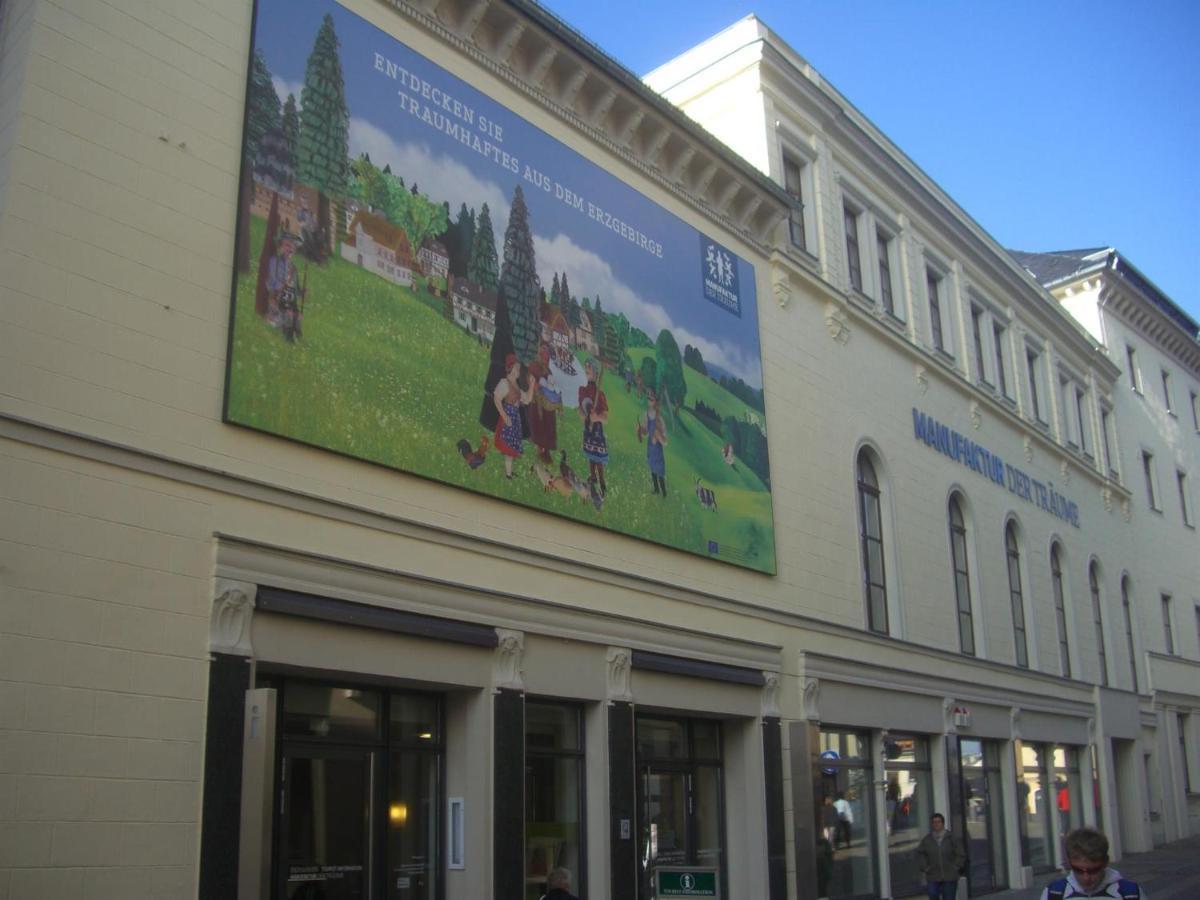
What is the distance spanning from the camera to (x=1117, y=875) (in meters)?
6.05

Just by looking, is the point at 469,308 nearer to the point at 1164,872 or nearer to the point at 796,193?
the point at 796,193

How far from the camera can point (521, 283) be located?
49.6 feet

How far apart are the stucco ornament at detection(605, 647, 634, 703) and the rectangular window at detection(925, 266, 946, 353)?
13560 mm

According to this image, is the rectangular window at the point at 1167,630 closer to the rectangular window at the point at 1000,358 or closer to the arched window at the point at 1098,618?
the arched window at the point at 1098,618

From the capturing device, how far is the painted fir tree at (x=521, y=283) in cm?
1484

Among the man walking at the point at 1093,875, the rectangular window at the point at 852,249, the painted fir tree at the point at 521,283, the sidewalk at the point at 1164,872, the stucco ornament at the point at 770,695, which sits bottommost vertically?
the sidewalk at the point at 1164,872

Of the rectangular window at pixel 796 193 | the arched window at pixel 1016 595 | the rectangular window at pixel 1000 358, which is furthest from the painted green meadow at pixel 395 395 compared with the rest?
the rectangular window at pixel 1000 358

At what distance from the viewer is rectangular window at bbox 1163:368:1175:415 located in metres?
42.3

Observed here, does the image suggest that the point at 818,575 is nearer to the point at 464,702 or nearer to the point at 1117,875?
the point at 464,702

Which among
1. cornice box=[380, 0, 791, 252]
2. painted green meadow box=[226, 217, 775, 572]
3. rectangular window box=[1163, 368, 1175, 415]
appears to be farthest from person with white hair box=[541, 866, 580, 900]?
rectangular window box=[1163, 368, 1175, 415]

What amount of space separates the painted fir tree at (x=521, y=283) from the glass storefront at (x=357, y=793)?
4.20 metres

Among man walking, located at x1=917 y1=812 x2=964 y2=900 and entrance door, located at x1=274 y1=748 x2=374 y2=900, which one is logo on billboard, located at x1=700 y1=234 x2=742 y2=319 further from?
entrance door, located at x1=274 y1=748 x2=374 y2=900

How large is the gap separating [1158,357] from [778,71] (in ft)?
85.2

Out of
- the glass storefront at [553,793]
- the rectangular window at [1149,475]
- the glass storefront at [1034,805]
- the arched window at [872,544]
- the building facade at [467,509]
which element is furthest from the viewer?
the rectangular window at [1149,475]
